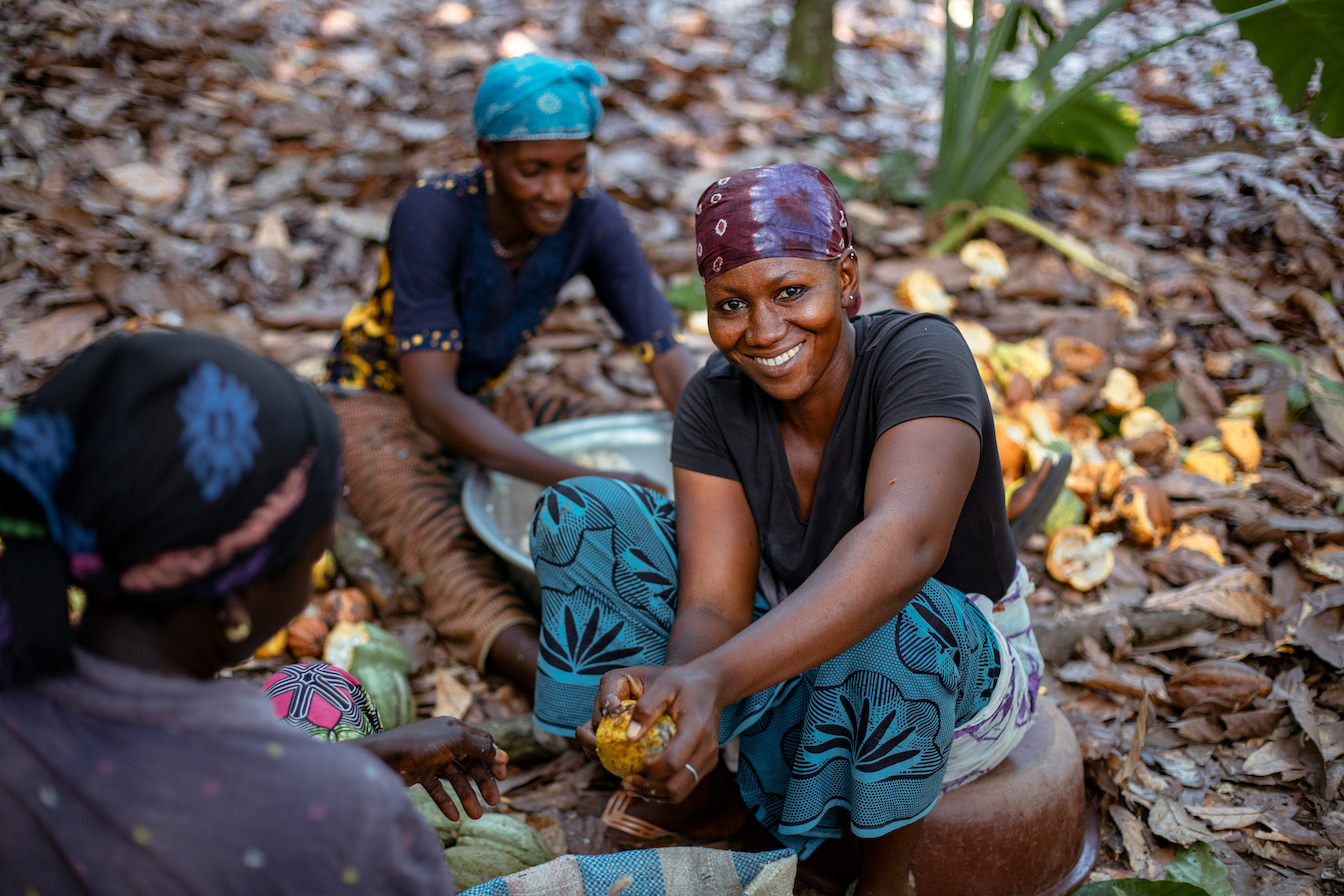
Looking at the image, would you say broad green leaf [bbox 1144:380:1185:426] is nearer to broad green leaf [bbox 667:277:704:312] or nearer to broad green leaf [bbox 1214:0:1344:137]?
broad green leaf [bbox 1214:0:1344:137]

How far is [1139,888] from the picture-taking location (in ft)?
5.74

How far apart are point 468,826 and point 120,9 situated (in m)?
5.64

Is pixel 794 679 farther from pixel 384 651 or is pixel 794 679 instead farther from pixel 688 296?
pixel 688 296

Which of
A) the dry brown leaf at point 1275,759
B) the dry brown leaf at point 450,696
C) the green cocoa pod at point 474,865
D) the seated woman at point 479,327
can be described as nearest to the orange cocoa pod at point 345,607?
the seated woman at point 479,327

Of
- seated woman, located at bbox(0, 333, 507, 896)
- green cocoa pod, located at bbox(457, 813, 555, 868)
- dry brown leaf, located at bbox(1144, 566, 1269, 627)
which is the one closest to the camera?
seated woman, located at bbox(0, 333, 507, 896)

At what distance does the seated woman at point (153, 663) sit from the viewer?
3.00ft

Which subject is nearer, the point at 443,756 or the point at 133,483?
the point at 133,483

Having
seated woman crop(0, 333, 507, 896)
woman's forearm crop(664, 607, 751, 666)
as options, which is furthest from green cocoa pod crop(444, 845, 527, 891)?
seated woman crop(0, 333, 507, 896)

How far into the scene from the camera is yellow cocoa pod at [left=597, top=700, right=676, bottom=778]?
132 centimetres

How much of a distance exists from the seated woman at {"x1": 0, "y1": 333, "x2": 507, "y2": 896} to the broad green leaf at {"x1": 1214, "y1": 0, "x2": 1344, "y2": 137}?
3.15 m

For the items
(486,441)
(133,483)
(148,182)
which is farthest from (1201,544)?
(148,182)

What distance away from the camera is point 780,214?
1629 mm

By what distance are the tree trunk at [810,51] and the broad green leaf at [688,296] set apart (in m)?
2.36

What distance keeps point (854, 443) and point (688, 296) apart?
2.39 meters
